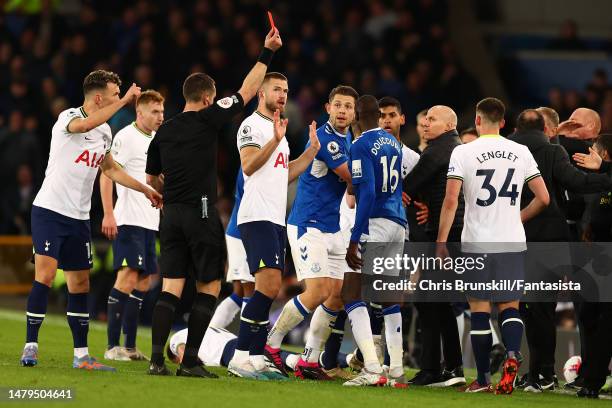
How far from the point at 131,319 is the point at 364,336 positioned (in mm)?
2862

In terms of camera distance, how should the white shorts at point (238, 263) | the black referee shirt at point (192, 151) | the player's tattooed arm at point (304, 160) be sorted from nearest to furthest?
the black referee shirt at point (192, 151) < the player's tattooed arm at point (304, 160) < the white shorts at point (238, 263)

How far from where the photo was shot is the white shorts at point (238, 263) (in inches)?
443

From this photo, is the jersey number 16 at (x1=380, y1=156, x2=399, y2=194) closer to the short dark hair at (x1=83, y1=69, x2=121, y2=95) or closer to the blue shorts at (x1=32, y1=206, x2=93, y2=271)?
the short dark hair at (x1=83, y1=69, x2=121, y2=95)

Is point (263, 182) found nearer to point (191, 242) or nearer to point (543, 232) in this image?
point (191, 242)

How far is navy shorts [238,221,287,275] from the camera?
9539 millimetres

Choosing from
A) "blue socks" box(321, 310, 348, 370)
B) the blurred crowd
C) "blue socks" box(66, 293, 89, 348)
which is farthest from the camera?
the blurred crowd

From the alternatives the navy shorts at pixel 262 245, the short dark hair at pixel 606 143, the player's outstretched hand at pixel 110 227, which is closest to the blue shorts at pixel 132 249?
the player's outstretched hand at pixel 110 227

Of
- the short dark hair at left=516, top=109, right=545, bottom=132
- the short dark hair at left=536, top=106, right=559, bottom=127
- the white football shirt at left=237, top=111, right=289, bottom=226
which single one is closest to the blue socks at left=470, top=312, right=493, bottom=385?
the white football shirt at left=237, top=111, right=289, bottom=226

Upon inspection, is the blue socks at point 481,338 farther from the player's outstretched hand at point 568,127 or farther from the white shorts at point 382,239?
the player's outstretched hand at point 568,127

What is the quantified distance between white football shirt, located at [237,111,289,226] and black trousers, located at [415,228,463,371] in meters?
1.52

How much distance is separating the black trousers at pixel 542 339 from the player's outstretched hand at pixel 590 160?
1.22 meters

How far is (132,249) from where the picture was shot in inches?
458

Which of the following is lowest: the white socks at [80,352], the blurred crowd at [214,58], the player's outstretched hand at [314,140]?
the white socks at [80,352]

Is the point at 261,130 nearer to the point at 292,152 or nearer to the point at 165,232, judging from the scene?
the point at 165,232
